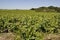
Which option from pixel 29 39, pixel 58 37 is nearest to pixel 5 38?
pixel 29 39

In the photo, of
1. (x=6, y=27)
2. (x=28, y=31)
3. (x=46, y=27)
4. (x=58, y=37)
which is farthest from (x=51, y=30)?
(x=28, y=31)

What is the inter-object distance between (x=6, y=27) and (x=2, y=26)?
0.37 meters

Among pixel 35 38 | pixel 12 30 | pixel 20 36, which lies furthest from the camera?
pixel 12 30

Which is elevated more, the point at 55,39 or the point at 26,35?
the point at 26,35

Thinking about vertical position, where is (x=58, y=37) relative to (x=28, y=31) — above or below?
below

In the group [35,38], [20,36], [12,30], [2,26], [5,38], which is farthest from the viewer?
[2,26]

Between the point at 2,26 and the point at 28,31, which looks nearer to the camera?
the point at 28,31

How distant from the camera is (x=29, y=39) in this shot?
9727mm

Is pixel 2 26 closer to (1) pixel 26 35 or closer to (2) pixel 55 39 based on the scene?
(2) pixel 55 39

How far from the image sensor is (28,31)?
401 inches

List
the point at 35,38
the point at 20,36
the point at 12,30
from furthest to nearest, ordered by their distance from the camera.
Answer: the point at 12,30, the point at 20,36, the point at 35,38

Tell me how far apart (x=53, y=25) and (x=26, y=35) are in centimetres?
675

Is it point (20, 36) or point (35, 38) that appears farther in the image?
point (20, 36)

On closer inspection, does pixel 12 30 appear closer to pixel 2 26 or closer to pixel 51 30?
pixel 2 26
